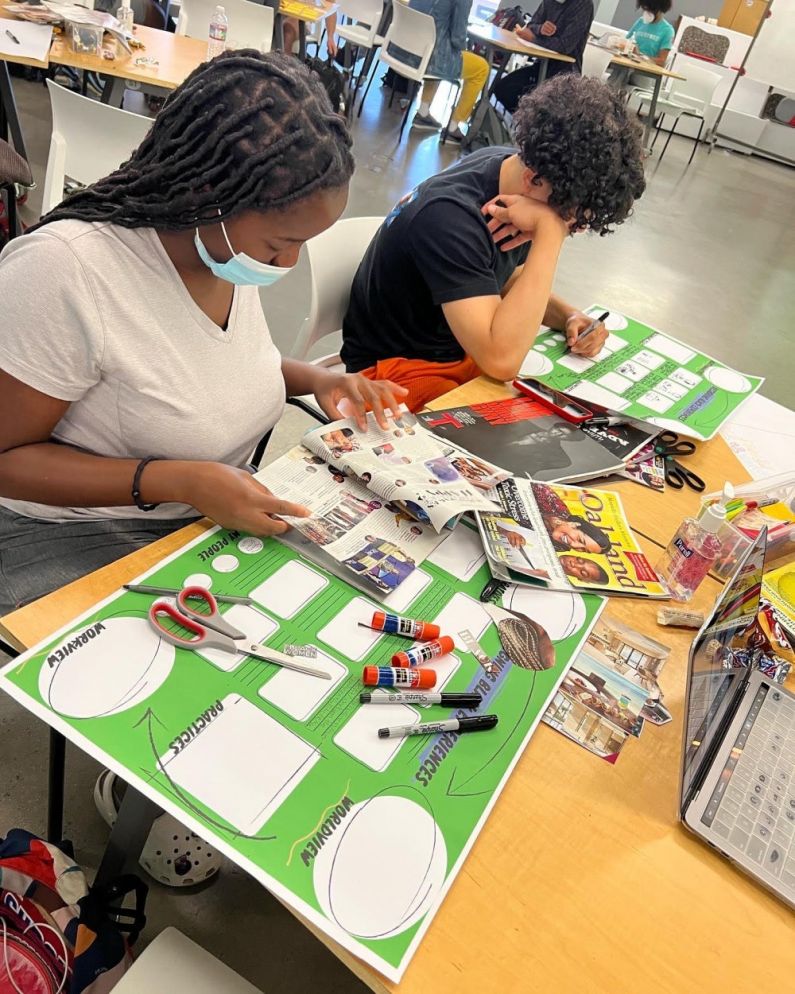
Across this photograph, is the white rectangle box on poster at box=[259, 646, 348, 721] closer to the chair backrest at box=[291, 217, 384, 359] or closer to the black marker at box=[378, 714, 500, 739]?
the black marker at box=[378, 714, 500, 739]

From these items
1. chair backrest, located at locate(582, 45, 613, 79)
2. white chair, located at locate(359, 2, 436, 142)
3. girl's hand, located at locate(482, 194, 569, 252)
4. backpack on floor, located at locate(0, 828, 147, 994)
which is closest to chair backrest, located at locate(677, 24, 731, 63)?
chair backrest, located at locate(582, 45, 613, 79)

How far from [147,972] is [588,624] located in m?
0.70

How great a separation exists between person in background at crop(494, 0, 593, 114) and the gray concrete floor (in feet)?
2.06

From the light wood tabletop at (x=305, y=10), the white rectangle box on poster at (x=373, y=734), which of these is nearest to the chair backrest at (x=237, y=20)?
the light wood tabletop at (x=305, y=10)

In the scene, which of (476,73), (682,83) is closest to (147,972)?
(476,73)

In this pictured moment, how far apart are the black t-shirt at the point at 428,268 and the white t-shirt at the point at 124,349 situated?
0.54m

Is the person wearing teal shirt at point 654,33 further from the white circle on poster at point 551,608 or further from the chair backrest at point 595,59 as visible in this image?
the white circle on poster at point 551,608

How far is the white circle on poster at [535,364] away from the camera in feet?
5.56

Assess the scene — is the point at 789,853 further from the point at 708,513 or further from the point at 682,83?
the point at 682,83

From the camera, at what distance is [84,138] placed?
2.44 meters

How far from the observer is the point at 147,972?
82cm

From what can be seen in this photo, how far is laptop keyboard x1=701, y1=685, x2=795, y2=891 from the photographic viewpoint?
0.85 m

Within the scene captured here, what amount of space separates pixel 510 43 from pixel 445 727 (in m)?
6.40

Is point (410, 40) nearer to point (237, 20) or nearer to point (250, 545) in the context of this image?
point (237, 20)
